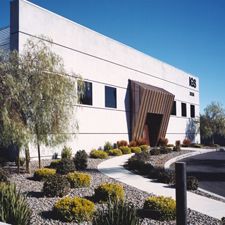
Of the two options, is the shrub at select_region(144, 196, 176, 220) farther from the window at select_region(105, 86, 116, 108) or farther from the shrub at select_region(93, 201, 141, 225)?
the window at select_region(105, 86, 116, 108)

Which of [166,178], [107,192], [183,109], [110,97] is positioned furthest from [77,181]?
[183,109]

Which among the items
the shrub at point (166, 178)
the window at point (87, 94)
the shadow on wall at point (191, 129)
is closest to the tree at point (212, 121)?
the shadow on wall at point (191, 129)

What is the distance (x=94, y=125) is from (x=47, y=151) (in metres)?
5.46

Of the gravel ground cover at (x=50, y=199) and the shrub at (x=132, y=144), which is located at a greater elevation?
the shrub at (x=132, y=144)

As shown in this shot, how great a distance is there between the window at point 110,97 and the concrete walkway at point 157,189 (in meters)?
8.67

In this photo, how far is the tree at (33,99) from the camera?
41.8 feet

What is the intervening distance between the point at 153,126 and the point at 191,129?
35.6 ft

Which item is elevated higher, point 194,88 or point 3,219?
point 194,88

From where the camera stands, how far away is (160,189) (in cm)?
1167

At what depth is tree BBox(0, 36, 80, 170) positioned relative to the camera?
12.8 metres

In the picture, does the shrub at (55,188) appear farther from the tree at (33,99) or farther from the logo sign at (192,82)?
the logo sign at (192,82)

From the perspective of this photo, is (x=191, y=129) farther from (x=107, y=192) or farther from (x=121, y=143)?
(x=107, y=192)

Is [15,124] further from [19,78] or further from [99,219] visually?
[99,219]

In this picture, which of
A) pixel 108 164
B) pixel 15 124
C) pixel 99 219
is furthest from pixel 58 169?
pixel 99 219
